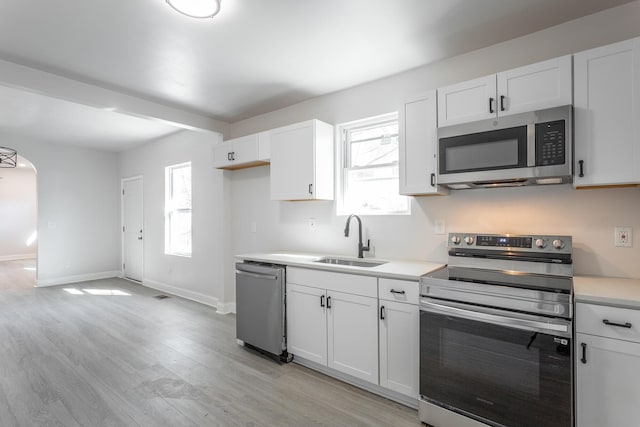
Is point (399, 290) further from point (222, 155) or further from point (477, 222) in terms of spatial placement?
point (222, 155)

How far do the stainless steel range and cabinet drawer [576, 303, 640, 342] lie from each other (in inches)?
2.6

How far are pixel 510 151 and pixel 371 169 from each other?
131 cm

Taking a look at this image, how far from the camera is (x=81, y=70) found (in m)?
2.84

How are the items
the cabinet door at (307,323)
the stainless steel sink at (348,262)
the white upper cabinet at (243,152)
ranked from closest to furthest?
1. the cabinet door at (307,323)
2. the stainless steel sink at (348,262)
3. the white upper cabinet at (243,152)

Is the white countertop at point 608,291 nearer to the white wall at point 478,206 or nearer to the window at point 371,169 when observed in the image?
the white wall at point 478,206

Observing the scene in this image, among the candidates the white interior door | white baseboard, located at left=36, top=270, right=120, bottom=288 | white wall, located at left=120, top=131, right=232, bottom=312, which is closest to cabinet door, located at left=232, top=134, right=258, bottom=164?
white wall, located at left=120, top=131, right=232, bottom=312

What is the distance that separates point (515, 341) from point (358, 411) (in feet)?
3.72

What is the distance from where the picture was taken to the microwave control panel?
191 cm

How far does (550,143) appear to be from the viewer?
194cm

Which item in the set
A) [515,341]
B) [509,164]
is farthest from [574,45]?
[515,341]

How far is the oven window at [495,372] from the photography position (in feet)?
5.35

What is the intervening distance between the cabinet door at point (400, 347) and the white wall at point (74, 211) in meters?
6.63

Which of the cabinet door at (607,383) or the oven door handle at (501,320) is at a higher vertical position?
the oven door handle at (501,320)

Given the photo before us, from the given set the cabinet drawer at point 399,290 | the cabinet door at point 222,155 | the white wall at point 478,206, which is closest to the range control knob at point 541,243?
the white wall at point 478,206
